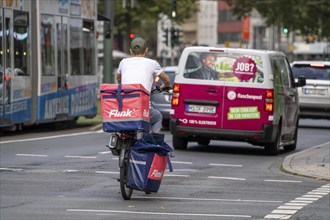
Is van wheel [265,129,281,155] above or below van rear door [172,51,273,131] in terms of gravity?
below

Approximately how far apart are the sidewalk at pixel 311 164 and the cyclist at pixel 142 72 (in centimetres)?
354

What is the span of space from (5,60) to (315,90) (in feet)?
37.1

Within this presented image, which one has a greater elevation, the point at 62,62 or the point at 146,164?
the point at 62,62

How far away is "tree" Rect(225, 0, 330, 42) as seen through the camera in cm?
6669

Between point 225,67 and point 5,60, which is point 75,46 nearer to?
point 5,60

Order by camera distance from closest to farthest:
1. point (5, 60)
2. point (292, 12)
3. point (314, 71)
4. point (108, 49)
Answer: point (5, 60), point (314, 71), point (108, 49), point (292, 12)

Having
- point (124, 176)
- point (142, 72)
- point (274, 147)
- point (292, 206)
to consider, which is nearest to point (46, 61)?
point (274, 147)

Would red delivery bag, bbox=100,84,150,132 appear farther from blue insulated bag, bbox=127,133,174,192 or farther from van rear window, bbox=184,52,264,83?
van rear window, bbox=184,52,264,83

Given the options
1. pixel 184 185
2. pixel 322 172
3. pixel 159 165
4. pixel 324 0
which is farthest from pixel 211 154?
pixel 324 0

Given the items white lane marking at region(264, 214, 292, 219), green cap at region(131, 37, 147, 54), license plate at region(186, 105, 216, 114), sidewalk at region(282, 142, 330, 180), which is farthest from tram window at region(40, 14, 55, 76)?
white lane marking at region(264, 214, 292, 219)

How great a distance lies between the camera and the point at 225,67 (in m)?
20.8

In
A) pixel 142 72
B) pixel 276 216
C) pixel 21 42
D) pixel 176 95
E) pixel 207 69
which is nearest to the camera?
pixel 276 216

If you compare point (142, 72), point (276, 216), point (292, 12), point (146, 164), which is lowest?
point (276, 216)

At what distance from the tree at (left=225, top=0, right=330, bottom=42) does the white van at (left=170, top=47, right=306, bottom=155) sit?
4419 cm
